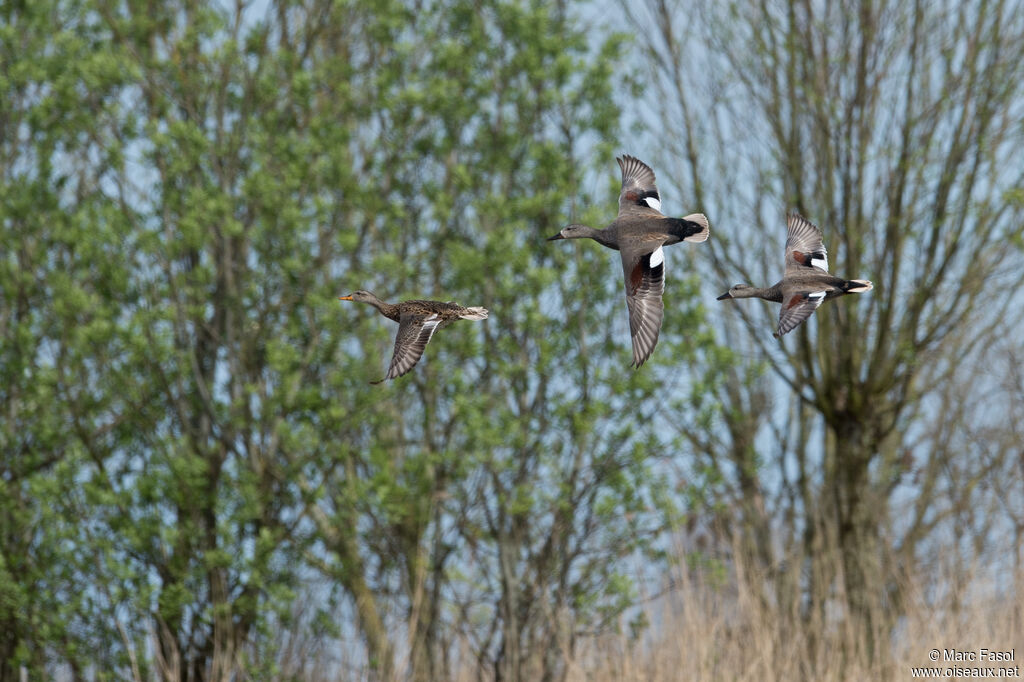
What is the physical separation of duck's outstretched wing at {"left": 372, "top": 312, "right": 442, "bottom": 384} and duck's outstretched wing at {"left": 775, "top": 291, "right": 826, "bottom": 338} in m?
1.05

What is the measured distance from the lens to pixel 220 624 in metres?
8.50

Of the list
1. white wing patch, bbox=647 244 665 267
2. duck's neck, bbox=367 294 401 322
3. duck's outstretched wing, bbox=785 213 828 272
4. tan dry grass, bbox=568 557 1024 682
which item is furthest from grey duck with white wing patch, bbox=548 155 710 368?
tan dry grass, bbox=568 557 1024 682

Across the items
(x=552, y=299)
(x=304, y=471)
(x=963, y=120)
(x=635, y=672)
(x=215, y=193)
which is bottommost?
(x=635, y=672)

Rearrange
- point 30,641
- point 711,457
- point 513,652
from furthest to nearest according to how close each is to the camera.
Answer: point 711,457, point 30,641, point 513,652

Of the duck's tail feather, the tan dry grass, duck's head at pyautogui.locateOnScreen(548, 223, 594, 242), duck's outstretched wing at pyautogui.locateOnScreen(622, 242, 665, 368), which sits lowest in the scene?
the tan dry grass

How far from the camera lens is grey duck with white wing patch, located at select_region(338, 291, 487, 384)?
3.59 m

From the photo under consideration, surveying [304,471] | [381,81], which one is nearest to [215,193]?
[381,81]

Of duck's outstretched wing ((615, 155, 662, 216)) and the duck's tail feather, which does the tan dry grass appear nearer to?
duck's outstretched wing ((615, 155, 662, 216))

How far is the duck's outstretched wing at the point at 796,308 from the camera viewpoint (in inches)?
127

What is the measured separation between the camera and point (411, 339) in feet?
12.0

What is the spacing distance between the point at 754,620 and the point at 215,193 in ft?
15.6

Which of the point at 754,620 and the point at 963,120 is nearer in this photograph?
the point at 754,620

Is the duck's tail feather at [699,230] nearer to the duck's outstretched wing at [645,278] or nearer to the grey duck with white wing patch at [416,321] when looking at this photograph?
the duck's outstretched wing at [645,278]

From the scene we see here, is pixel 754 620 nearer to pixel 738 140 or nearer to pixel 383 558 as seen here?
pixel 383 558
